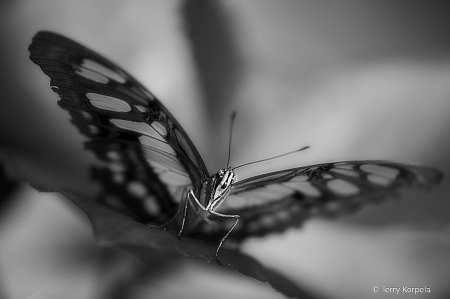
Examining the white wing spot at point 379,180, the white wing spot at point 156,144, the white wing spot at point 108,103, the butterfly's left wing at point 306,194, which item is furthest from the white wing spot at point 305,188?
the white wing spot at point 108,103

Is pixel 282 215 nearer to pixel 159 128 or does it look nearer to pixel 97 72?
pixel 159 128

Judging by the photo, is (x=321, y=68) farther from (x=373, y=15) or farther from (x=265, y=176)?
(x=265, y=176)

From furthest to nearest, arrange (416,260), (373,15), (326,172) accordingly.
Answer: (373,15)
(416,260)
(326,172)

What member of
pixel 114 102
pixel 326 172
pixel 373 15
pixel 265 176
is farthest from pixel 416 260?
pixel 114 102

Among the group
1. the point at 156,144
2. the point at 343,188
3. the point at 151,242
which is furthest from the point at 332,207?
the point at 151,242

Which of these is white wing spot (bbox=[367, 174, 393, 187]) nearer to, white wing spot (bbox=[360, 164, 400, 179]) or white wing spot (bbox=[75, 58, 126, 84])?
white wing spot (bbox=[360, 164, 400, 179])

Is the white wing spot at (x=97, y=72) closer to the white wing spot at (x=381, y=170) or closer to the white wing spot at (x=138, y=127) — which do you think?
the white wing spot at (x=138, y=127)
